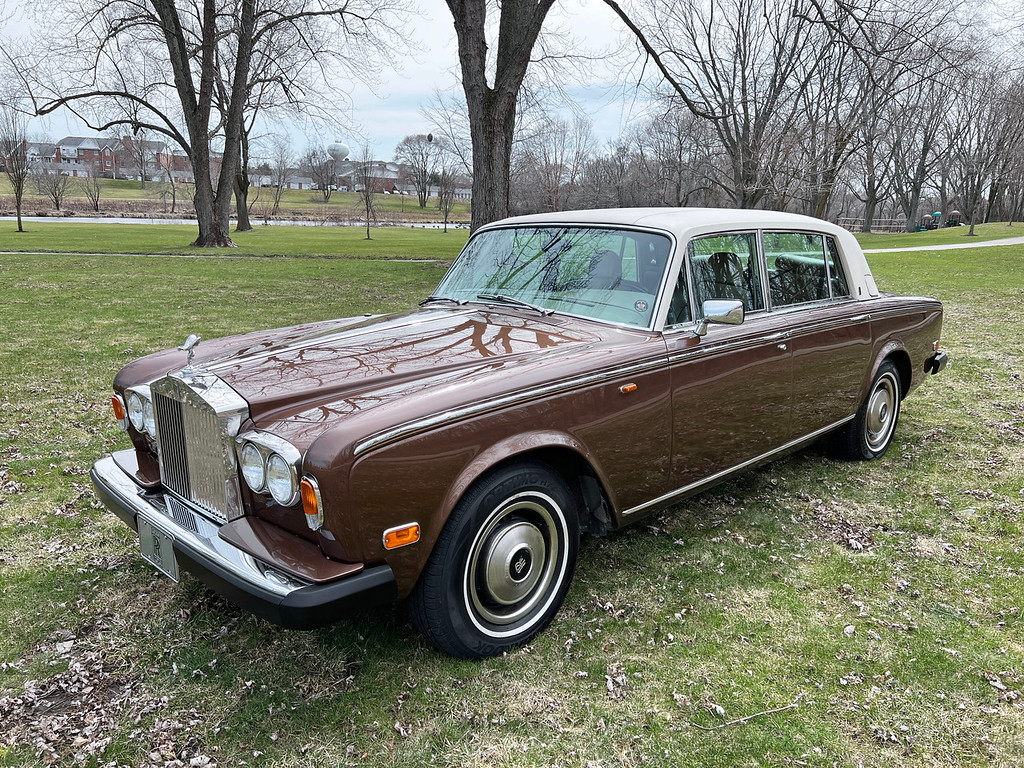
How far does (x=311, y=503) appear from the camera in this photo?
7.63 ft

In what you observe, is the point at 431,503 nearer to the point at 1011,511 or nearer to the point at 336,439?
the point at 336,439

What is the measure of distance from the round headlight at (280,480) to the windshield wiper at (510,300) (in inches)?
65.2

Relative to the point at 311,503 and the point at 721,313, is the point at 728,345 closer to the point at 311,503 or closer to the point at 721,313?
the point at 721,313

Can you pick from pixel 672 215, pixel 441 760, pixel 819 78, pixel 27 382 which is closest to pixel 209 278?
pixel 27 382

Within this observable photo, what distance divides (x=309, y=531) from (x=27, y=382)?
6152 millimetres

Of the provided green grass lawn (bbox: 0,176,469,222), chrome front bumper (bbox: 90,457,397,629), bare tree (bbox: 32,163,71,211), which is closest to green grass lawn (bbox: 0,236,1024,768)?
chrome front bumper (bbox: 90,457,397,629)

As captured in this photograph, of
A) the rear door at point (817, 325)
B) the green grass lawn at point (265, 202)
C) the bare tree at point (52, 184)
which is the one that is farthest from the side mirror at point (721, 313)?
the green grass lawn at point (265, 202)

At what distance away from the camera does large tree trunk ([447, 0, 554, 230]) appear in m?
12.9

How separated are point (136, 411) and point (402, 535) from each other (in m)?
A: 1.65

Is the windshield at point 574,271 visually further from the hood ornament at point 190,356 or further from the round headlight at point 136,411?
the round headlight at point 136,411

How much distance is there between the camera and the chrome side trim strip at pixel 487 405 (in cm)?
233

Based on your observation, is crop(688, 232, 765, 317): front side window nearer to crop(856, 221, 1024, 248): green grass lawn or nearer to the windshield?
the windshield

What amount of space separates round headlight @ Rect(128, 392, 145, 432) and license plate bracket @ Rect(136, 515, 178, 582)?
0.55 metres

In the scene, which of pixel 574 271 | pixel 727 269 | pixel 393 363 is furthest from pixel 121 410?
pixel 727 269
